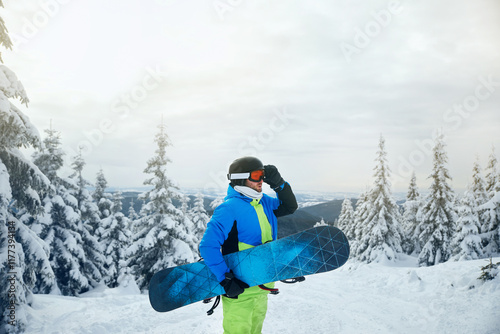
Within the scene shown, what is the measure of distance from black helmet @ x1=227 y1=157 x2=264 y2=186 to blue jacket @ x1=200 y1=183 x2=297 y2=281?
0.15 m

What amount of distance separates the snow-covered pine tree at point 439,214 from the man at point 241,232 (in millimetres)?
23564

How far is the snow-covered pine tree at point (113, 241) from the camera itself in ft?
74.2

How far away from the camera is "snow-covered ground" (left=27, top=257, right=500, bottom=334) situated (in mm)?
6418

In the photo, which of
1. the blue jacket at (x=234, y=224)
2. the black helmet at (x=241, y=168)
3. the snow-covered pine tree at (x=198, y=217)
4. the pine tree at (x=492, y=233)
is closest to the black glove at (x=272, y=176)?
the blue jacket at (x=234, y=224)

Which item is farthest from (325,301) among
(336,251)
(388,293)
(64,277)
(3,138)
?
(64,277)

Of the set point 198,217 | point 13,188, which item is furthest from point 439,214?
point 13,188

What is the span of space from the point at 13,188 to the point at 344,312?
1053 cm

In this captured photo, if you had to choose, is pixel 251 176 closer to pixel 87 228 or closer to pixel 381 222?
pixel 87 228

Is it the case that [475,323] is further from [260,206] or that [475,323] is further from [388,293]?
[260,206]

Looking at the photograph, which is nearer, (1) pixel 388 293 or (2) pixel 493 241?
(1) pixel 388 293

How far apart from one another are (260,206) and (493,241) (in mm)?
21539

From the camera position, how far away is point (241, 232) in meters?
3.81

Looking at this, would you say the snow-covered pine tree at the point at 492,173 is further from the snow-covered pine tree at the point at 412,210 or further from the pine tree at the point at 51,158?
the pine tree at the point at 51,158

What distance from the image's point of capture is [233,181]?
3.92 m
